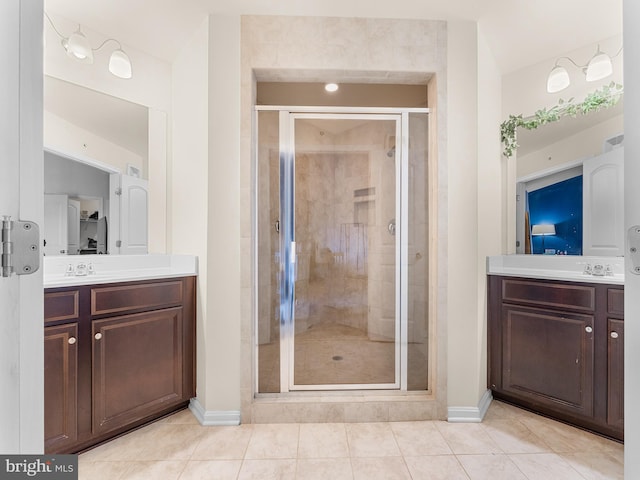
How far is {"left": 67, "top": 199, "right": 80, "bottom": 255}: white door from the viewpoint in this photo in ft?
6.23

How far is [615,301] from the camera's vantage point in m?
1.78

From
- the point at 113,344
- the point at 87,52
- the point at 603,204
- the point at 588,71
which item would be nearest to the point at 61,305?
the point at 113,344

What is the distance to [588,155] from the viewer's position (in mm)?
2148

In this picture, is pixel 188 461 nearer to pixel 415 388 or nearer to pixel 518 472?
pixel 415 388

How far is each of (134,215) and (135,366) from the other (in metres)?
0.98

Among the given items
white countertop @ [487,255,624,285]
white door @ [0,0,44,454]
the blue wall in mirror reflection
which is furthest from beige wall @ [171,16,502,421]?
white door @ [0,0,44,454]

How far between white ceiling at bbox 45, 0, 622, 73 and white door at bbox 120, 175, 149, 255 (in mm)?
980

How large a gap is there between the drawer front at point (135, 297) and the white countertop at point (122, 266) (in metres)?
0.05

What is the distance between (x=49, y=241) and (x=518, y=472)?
111 inches

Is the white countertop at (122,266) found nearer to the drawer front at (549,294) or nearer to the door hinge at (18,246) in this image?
the door hinge at (18,246)

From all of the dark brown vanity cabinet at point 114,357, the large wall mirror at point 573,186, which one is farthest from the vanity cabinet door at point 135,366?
the large wall mirror at point 573,186

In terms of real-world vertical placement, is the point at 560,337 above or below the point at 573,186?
below

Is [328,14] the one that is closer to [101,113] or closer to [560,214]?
[101,113]

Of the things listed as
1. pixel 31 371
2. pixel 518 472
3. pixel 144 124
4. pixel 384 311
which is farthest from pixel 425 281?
pixel 144 124
